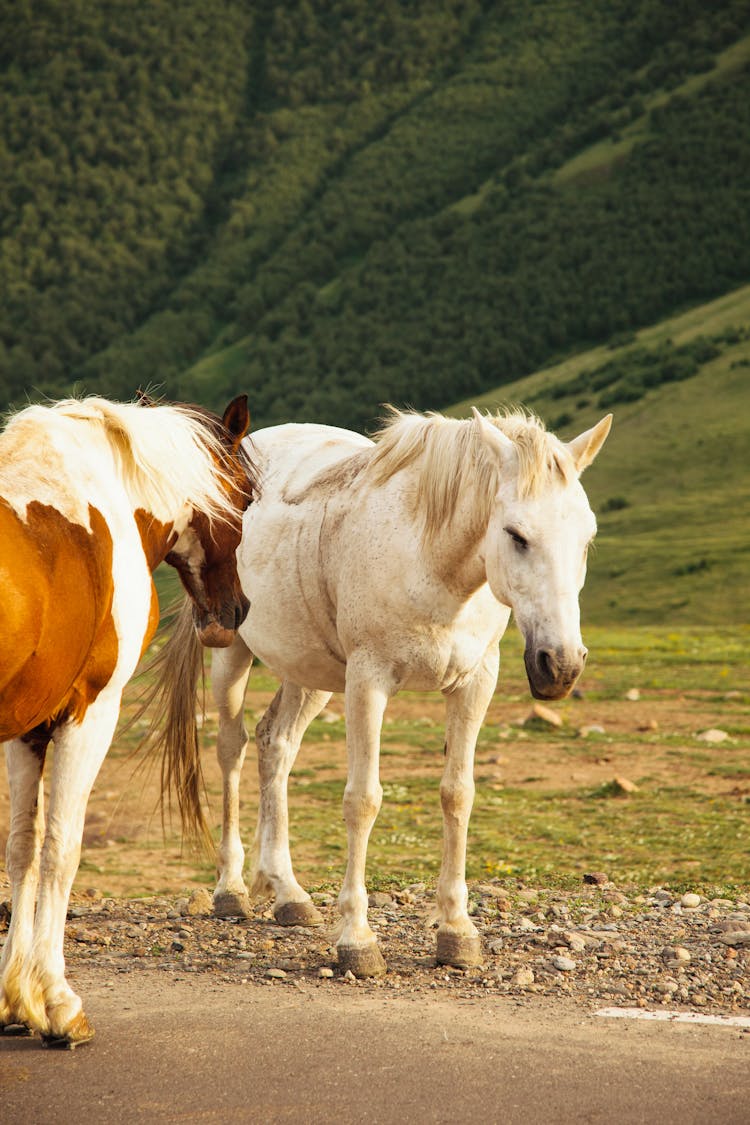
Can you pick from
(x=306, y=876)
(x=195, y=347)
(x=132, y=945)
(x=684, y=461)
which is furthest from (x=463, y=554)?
(x=195, y=347)

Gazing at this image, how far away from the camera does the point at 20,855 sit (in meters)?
5.09

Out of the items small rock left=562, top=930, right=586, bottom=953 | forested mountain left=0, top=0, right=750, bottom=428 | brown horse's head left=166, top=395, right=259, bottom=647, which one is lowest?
small rock left=562, top=930, right=586, bottom=953

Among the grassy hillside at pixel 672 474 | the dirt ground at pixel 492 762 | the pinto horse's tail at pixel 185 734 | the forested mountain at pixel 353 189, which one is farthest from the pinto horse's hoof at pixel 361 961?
the forested mountain at pixel 353 189

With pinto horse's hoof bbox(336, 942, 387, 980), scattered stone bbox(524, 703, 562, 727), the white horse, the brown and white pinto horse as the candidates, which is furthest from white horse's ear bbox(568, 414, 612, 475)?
scattered stone bbox(524, 703, 562, 727)

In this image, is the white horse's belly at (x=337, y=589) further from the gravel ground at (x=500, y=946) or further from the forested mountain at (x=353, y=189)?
the forested mountain at (x=353, y=189)

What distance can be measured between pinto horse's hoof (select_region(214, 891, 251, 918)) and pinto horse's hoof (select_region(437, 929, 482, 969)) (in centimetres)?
162

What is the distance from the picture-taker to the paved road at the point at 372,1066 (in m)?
4.23

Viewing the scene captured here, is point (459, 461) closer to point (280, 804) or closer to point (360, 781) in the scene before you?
point (360, 781)

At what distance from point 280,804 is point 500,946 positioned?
1765 millimetres

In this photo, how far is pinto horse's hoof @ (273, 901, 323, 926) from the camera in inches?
280

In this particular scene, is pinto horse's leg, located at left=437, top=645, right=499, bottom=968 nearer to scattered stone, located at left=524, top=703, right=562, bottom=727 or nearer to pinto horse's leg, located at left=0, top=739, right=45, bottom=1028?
pinto horse's leg, located at left=0, top=739, right=45, bottom=1028

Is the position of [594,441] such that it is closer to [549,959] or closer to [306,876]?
[549,959]

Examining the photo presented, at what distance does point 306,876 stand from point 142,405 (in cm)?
447

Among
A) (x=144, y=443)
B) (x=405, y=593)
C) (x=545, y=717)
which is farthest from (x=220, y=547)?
(x=545, y=717)
